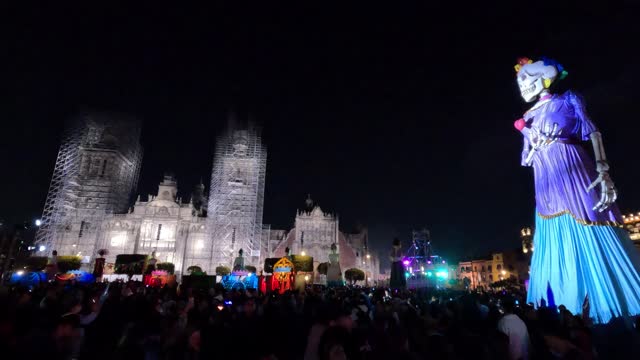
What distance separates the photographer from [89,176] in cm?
5888

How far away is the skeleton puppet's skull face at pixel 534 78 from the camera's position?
45.1ft

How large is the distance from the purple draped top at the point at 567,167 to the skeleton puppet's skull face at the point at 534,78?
28.9 inches

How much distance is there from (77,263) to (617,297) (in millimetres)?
51821

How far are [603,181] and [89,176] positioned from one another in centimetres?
7010

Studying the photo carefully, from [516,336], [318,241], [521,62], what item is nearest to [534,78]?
[521,62]

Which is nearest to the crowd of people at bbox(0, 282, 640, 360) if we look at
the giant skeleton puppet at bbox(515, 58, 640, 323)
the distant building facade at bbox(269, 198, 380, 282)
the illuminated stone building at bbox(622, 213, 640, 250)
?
the giant skeleton puppet at bbox(515, 58, 640, 323)

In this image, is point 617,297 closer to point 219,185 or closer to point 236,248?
point 236,248

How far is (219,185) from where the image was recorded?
59.1m

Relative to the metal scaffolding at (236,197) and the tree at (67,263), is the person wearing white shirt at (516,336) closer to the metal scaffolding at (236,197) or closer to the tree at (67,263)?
the tree at (67,263)

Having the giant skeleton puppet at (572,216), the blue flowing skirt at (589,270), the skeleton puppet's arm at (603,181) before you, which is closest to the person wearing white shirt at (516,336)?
the giant skeleton puppet at (572,216)

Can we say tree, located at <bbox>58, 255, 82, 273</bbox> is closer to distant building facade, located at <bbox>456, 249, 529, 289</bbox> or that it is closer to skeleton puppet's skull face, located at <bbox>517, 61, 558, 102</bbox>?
skeleton puppet's skull face, located at <bbox>517, 61, 558, 102</bbox>

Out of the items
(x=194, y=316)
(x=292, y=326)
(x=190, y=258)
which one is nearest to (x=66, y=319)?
(x=194, y=316)

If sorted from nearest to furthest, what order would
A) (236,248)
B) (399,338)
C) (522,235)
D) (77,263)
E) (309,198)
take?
(399,338)
(77,263)
(236,248)
(309,198)
(522,235)

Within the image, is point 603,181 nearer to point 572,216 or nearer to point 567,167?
point 567,167
